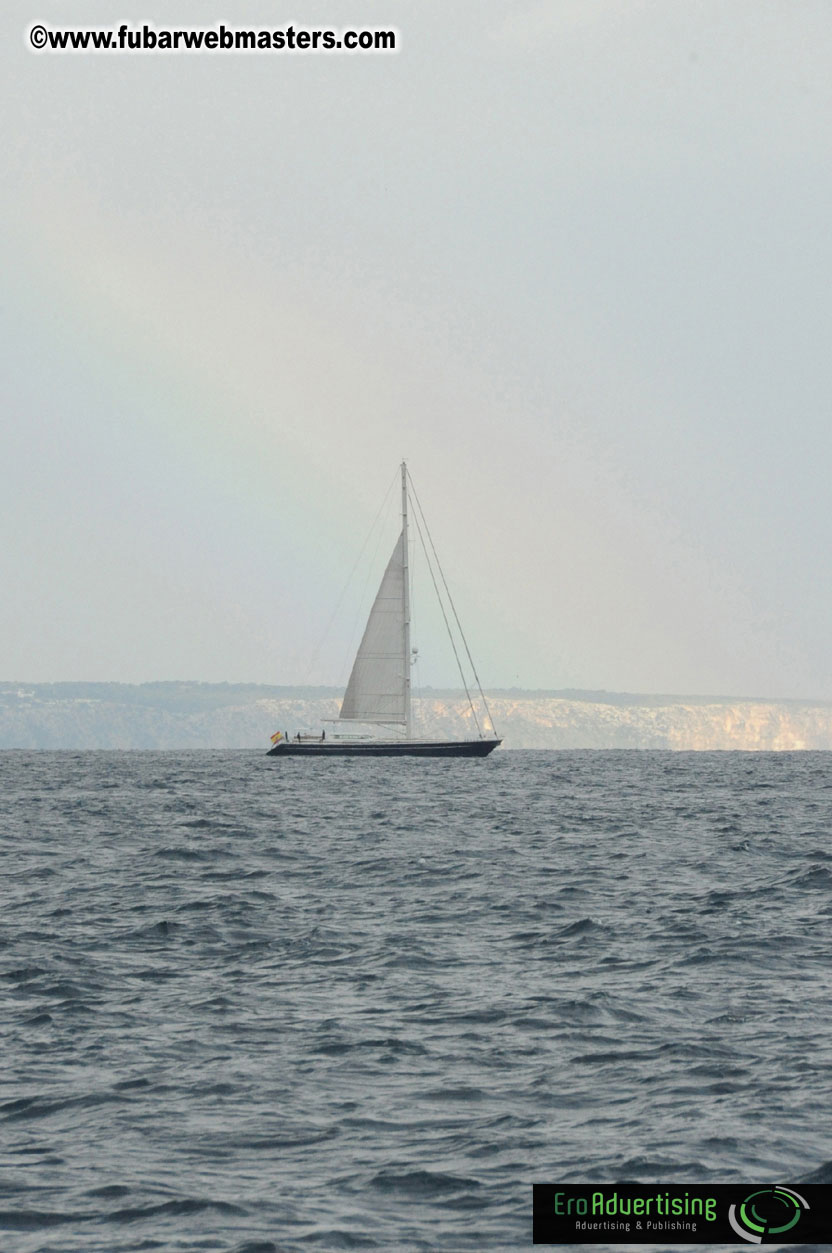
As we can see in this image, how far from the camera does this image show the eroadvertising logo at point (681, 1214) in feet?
33.8

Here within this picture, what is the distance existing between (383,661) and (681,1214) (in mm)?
105028

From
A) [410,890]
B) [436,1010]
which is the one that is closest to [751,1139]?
[436,1010]

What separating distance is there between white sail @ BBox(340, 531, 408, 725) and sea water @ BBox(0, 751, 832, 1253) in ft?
258

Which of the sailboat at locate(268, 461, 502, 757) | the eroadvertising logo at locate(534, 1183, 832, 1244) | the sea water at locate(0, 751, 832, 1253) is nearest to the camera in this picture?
the eroadvertising logo at locate(534, 1183, 832, 1244)

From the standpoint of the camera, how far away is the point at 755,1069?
14578 mm

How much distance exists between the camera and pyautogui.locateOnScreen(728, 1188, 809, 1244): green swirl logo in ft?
33.9

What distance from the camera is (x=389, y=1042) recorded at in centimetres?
1588

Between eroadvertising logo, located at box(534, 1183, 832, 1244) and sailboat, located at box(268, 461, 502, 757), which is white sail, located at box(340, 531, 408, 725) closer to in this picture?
sailboat, located at box(268, 461, 502, 757)

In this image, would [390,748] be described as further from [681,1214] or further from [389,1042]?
[681,1214]

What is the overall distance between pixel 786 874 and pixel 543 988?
16.2 m

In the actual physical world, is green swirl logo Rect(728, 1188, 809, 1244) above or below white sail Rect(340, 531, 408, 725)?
below

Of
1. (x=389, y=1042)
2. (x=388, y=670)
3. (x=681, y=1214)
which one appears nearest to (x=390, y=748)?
(x=388, y=670)

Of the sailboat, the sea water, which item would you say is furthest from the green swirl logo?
the sailboat

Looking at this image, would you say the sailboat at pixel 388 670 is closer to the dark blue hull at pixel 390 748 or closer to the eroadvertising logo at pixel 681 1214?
the dark blue hull at pixel 390 748
